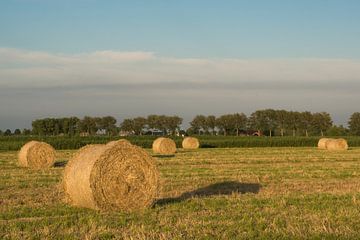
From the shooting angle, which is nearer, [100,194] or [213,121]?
[100,194]

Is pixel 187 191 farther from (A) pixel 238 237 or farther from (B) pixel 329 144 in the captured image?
(B) pixel 329 144

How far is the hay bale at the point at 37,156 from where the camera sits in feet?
79.6

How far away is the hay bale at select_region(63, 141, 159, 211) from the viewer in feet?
38.6

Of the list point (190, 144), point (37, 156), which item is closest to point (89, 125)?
point (190, 144)

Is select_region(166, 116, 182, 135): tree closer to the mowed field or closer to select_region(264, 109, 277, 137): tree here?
select_region(264, 109, 277, 137): tree

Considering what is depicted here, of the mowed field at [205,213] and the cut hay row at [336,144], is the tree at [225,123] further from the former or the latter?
the mowed field at [205,213]

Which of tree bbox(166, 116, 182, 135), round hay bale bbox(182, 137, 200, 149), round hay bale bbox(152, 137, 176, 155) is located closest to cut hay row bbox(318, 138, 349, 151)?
round hay bale bbox(182, 137, 200, 149)

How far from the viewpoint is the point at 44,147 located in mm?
24875

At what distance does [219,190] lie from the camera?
Answer: 49.8 feet

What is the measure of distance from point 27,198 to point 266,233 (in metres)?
6.63

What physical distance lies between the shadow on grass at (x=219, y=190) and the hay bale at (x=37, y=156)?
10.3 meters

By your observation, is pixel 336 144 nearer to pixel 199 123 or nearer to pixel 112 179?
pixel 112 179

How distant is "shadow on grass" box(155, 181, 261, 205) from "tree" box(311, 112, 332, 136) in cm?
8226

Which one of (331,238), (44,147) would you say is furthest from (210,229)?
(44,147)
